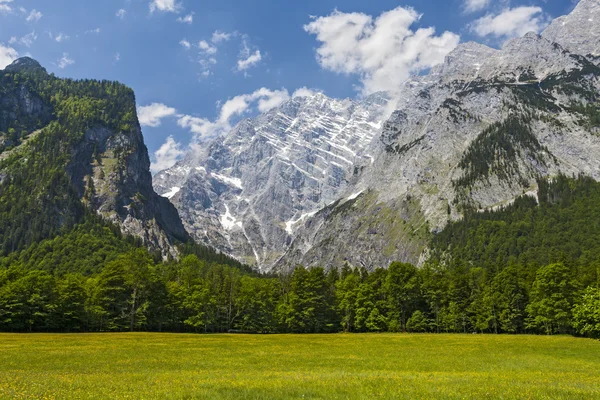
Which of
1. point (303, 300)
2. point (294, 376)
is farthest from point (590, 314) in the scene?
point (294, 376)

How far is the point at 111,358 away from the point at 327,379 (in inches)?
915

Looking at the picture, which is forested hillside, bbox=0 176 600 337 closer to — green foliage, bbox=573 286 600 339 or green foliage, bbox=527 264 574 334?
green foliage, bbox=527 264 574 334

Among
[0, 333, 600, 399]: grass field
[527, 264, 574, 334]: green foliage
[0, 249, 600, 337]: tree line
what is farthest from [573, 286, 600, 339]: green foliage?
[0, 333, 600, 399]: grass field

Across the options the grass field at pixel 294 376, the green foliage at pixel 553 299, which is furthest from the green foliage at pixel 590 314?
the grass field at pixel 294 376

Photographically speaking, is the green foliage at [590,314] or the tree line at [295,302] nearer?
the green foliage at [590,314]

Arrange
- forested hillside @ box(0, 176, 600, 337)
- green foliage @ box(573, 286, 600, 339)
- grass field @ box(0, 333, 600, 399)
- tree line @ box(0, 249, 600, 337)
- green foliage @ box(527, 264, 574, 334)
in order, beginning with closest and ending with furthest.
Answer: grass field @ box(0, 333, 600, 399)
green foliage @ box(573, 286, 600, 339)
green foliage @ box(527, 264, 574, 334)
tree line @ box(0, 249, 600, 337)
forested hillside @ box(0, 176, 600, 337)

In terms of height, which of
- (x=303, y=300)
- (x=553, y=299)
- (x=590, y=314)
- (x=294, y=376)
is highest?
(x=553, y=299)

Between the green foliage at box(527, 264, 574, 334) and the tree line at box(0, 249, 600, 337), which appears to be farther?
the tree line at box(0, 249, 600, 337)

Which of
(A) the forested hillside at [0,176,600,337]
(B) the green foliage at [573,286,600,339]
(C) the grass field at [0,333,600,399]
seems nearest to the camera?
(C) the grass field at [0,333,600,399]

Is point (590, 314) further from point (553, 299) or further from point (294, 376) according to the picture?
point (294, 376)

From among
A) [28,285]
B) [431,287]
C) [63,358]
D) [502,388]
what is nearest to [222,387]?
[502,388]

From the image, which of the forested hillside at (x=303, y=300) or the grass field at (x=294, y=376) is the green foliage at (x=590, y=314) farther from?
the grass field at (x=294, y=376)

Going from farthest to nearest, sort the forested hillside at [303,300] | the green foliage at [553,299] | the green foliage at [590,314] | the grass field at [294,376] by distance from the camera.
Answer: the forested hillside at [303,300]
the green foliage at [553,299]
the green foliage at [590,314]
the grass field at [294,376]

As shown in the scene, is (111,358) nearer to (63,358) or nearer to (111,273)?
(63,358)
